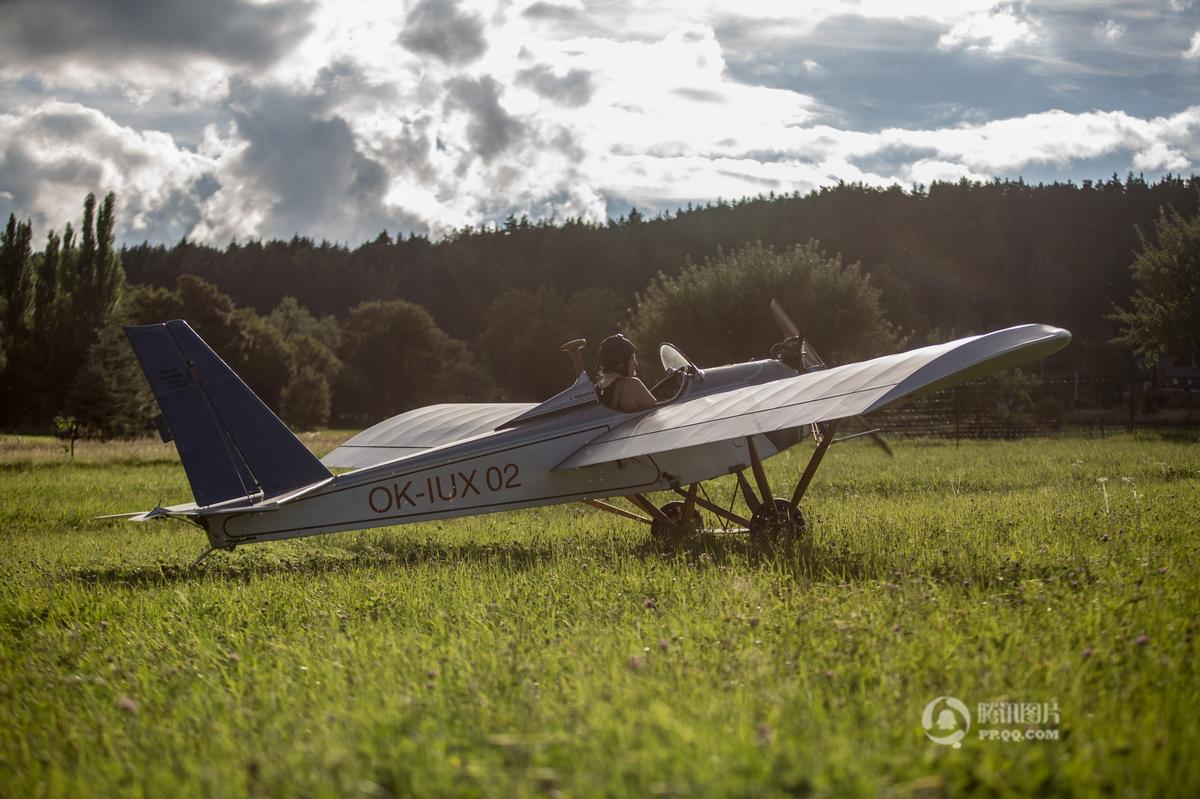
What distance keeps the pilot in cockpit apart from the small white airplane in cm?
12

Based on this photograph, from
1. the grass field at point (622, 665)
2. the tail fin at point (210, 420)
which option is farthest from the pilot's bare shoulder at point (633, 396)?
the tail fin at point (210, 420)

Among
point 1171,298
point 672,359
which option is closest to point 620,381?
point 672,359

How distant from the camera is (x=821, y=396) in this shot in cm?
846

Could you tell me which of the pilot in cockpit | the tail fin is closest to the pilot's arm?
the pilot in cockpit

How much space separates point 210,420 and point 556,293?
97861 mm

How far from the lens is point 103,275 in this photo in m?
57.2

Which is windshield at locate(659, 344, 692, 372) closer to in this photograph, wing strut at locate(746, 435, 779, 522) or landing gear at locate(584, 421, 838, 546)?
landing gear at locate(584, 421, 838, 546)

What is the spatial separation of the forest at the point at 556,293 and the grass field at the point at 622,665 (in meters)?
22.5

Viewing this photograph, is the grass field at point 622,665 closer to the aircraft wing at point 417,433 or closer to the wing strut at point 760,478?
the wing strut at point 760,478

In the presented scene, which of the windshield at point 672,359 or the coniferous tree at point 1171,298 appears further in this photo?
the coniferous tree at point 1171,298

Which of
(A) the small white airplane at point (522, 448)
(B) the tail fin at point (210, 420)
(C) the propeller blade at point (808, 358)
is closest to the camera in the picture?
(A) the small white airplane at point (522, 448)

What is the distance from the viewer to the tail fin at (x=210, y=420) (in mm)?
8609

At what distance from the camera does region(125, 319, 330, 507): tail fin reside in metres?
8.61

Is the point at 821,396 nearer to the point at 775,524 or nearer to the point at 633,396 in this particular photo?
the point at 775,524
